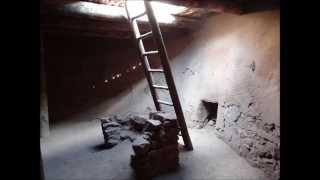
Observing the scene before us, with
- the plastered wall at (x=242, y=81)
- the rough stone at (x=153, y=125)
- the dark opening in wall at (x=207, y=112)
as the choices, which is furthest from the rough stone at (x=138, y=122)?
the dark opening in wall at (x=207, y=112)

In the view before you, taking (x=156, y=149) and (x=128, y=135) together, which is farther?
(x=128, y=135)

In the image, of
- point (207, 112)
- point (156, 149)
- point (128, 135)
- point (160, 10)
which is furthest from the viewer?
point (207, 112)

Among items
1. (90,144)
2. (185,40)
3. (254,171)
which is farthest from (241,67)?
(90,144)

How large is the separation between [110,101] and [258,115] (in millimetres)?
2993

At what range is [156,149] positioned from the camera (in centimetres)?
250

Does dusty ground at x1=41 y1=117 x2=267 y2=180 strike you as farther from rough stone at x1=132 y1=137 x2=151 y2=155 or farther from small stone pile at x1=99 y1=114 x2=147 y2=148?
rough stone at x1=132 y1=137 x2=151 y2=155

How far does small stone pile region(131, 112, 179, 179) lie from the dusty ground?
9 centimetres

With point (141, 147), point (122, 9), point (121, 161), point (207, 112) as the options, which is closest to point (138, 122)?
point (121, 161)

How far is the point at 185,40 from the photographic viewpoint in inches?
177

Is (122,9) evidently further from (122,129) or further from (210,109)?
(210,109)

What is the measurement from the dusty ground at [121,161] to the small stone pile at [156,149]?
0.29 ft

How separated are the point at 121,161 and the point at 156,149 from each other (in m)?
0.41

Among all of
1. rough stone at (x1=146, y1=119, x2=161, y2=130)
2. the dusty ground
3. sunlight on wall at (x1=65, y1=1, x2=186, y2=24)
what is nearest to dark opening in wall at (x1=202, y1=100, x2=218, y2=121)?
the dusty ground
